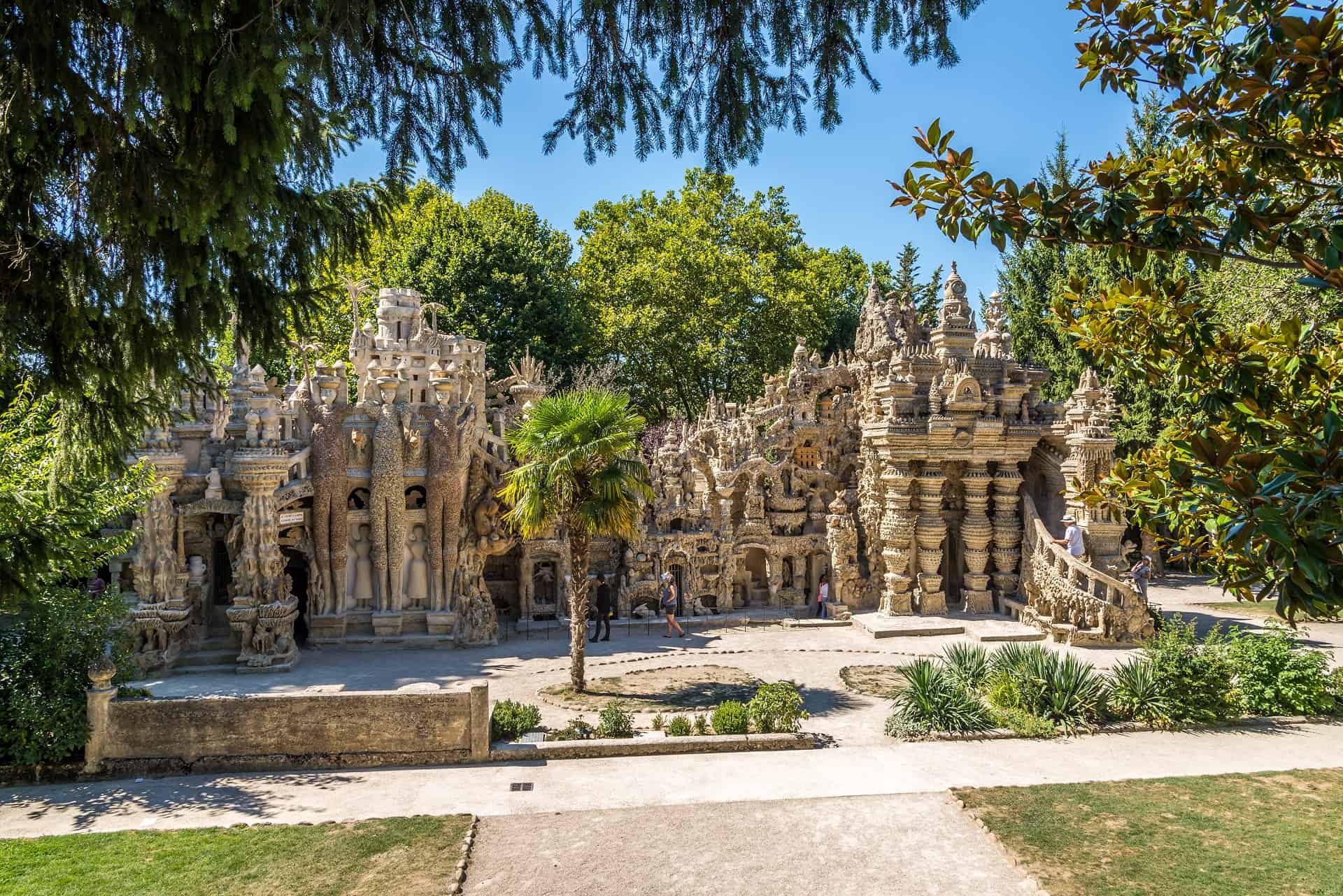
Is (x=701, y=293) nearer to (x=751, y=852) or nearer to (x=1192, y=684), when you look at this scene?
(x=1192, y=684)

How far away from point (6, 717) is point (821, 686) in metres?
12.5

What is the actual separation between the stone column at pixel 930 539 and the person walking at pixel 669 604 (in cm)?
620

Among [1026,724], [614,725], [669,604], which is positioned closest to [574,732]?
[614,725]

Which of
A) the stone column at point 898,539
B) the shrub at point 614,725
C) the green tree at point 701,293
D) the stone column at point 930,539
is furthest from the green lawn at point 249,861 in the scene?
the green tree at point 701,293

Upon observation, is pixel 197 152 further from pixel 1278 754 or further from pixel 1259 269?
pixel 1259 269

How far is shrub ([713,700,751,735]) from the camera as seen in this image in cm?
1269

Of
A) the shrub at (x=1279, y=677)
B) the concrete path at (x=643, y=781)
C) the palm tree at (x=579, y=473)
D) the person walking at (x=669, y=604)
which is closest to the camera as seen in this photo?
the concrete path at (x=643, y=781)

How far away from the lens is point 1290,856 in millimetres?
8930

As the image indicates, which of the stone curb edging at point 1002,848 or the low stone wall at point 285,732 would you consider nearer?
the stone curb edging at point 1002,848

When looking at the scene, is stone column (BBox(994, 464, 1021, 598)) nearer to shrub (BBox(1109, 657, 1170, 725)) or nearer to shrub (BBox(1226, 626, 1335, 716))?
shrub (BBox(1226, 626, 1335, 716))

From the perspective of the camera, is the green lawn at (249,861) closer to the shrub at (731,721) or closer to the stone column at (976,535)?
the shrub at (731,721)

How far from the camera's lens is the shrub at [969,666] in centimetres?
1435

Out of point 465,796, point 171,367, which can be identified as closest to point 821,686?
point 465,796

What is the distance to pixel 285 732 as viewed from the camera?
11.6 metres
